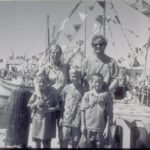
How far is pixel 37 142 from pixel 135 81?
141 cm

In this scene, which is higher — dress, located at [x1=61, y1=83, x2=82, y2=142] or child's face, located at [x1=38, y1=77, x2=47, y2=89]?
child's face, located at [x1=38, y1=77, x2=47, y2=89]

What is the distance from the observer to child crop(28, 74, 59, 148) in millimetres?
2035

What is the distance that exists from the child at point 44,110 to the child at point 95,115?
0.67ft

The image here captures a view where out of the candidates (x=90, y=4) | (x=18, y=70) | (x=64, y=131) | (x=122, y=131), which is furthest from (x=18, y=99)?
(x=18, y=70)

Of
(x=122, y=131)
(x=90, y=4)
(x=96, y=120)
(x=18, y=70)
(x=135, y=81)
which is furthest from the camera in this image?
(x=18, y=70)

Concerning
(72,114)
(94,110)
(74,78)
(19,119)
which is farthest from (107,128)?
(19,119)

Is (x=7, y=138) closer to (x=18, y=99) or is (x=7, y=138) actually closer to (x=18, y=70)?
(x=18, y=99)

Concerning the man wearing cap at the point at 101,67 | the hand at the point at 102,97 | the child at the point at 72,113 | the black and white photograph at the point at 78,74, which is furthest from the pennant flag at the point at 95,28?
the hand at the point at 102,97

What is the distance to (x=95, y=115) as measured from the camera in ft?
6.57

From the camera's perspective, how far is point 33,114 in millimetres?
2115

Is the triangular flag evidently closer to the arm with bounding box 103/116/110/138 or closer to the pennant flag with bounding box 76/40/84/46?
the pennant flag with bounding box 76/40/84/46

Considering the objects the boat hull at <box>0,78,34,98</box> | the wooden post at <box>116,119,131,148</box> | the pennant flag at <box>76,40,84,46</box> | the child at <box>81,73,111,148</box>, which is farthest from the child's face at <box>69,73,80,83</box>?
the boat hull at <box>0,78,34,98</box>

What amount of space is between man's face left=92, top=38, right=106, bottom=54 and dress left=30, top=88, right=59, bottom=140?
40cm

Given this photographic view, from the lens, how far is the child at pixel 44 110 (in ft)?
6.68
